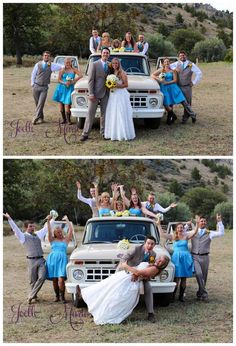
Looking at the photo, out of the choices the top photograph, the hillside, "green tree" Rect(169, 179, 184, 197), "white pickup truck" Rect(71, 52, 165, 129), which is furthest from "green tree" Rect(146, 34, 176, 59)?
"white pickup truck" Rect(71, 52, 165, 129)

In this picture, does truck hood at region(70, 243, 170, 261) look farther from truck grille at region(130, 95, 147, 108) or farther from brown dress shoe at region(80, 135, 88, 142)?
truck grille at region(130, 95, 147, 108)

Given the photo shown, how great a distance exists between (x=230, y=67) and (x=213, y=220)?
1051cm

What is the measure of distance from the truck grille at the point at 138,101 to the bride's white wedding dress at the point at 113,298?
4.46m

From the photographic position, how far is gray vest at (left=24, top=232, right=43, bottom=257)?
35.4ft

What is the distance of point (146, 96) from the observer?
13.1 meters

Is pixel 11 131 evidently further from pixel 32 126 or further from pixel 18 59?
pixel 18 59

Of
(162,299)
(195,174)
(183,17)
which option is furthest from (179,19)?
(162,299)

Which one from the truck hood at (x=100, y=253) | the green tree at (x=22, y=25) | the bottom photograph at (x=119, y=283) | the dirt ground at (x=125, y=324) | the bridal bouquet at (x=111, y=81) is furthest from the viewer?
the green tree at (x=22, y=25)

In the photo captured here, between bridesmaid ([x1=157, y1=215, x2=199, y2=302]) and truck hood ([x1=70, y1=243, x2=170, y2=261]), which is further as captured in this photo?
bridesmaid ([x1=157, y1=215, x2=199, y2=302])

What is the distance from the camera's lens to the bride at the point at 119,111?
40.7 ft

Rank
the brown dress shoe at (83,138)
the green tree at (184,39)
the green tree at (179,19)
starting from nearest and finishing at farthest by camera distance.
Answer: the brown dress shoe at (83,138), the green tree at (184,39), the green tree at (179,19)

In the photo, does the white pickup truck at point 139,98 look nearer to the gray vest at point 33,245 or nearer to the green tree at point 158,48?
the gray vest at point 33,245

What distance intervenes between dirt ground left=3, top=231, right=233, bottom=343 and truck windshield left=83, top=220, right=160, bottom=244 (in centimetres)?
106

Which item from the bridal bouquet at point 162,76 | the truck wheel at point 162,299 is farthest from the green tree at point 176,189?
the truck wheel at point 162,299
